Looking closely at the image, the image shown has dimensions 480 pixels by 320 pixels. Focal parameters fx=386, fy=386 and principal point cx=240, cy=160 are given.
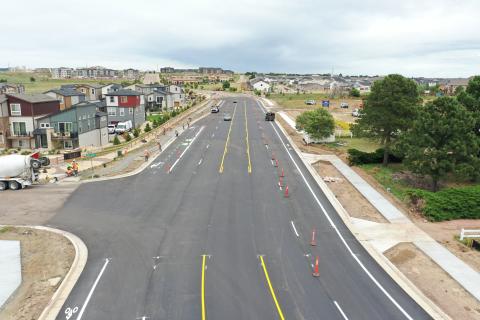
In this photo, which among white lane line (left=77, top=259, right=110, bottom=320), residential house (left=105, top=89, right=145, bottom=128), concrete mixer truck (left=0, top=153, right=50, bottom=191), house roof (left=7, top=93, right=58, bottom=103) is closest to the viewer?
white lane line (left=77, top=259, right=110, bottom=320)

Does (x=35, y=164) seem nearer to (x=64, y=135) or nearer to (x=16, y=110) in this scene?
(x=64, y=135)

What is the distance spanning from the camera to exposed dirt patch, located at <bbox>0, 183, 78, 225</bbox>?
26656mm

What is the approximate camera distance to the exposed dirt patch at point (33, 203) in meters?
26.7

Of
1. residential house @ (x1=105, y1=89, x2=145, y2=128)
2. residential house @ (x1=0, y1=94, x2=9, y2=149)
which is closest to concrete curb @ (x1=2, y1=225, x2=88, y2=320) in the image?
residential house @ (x1=0, y1=94, x2=9, y2=149)

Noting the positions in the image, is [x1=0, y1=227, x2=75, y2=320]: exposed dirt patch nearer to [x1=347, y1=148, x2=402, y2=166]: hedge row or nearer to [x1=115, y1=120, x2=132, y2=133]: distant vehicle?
[x1=347, y1=148, x2=402, y2=166]: hedge row

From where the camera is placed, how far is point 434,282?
18609 millimetres

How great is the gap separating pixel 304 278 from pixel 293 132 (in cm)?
4696

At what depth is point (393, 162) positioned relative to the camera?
43.3 metres

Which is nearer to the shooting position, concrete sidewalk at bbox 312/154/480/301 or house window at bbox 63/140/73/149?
concrete sidewalk at bbox 312/154/480/301

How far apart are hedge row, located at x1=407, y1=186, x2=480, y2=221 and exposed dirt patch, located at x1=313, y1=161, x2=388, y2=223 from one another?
3.51m

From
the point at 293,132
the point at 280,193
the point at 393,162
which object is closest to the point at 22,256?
the point at 280,193

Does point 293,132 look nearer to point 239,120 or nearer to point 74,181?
point 239,120

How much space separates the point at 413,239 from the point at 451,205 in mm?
6069

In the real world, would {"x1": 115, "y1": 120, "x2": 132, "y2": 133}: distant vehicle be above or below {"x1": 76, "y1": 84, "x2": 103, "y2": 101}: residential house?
below
